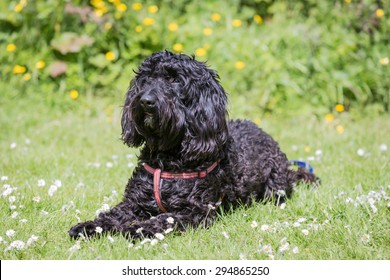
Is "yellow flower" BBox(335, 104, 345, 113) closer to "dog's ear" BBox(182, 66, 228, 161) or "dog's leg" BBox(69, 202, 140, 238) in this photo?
"dog's ear" BBox(182, 66, 228, 161)

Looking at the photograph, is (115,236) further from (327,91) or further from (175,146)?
(327,91)

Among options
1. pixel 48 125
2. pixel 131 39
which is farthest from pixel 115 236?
pixel 131 39

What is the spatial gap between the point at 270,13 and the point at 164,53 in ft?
17.8

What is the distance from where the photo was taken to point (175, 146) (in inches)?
148

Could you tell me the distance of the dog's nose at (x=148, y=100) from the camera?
3428 mm

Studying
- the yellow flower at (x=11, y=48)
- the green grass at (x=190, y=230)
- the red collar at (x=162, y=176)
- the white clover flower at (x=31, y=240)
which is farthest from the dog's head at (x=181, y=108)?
the yellow flower at (x=11, y=48)

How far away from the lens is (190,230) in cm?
360

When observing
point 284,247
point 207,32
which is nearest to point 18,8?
point 207,32

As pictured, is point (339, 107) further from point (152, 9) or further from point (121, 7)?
point (121, 7)

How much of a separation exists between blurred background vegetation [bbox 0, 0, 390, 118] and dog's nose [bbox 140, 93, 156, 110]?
363 centimetres

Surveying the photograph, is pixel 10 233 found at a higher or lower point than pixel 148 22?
lower

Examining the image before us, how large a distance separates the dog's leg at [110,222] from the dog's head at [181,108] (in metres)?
0.48

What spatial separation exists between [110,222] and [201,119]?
0.90 metres

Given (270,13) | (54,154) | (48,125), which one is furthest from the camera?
(270,13)
